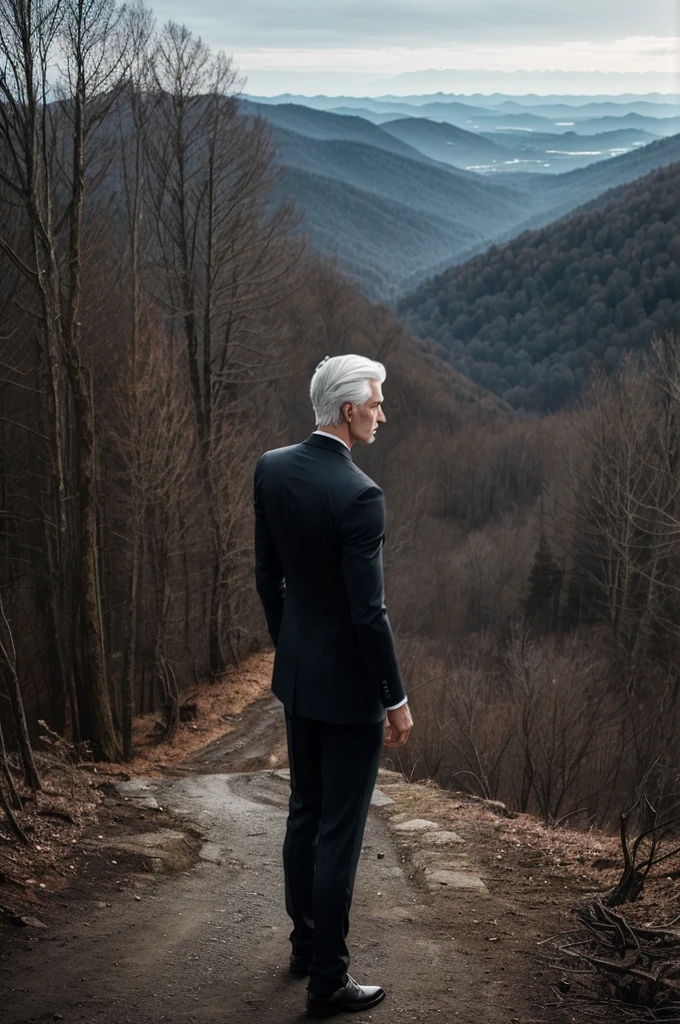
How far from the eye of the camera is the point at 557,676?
22484mm

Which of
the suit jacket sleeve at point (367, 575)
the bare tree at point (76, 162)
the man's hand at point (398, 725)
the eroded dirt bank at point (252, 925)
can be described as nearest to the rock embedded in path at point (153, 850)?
the eroded dirt bank at point (252, 925)

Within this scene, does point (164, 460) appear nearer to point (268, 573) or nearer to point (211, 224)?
point (211, 224)

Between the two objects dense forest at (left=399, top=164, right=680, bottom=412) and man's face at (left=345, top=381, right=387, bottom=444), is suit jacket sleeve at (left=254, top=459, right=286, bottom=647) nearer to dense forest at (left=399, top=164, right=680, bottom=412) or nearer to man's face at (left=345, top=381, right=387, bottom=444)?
man's face at (left=345, top=381, right=387, bottom=444)

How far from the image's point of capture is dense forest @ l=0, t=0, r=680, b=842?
1148cm

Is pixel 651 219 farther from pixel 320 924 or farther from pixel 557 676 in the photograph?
pixel 320 924

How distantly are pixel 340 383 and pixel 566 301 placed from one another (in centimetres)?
9288

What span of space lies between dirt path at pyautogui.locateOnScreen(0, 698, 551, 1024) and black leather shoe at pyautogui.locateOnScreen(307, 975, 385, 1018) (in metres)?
0.05

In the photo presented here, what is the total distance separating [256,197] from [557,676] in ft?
40.1

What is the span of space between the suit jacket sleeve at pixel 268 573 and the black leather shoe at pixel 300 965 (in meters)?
1.33

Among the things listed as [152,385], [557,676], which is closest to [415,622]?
[557,676]

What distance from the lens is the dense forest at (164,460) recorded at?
11.5m

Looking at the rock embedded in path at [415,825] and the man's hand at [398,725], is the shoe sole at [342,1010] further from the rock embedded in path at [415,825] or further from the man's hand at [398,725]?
the rock embedded in path at [415,825]

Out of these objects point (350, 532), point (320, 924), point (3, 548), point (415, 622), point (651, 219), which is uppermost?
point (651, 219)

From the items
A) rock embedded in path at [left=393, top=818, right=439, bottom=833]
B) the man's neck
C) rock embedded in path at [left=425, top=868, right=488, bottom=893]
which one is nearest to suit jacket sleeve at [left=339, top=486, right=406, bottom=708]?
the man's neck
